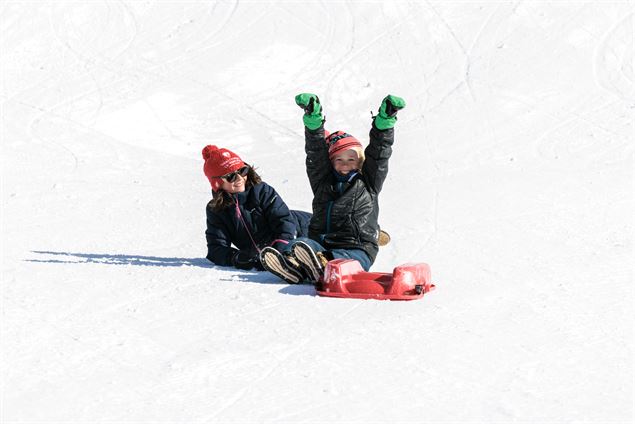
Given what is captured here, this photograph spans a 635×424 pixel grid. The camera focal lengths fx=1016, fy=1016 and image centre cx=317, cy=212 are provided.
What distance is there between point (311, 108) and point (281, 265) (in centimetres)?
85

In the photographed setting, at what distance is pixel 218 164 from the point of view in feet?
20.1

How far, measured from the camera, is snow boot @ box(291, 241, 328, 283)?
5.29 metres

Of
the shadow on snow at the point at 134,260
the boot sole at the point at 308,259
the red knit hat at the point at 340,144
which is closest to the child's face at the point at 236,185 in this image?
the shadow on snow at the point at 134,260

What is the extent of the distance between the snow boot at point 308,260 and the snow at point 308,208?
0.71 feet

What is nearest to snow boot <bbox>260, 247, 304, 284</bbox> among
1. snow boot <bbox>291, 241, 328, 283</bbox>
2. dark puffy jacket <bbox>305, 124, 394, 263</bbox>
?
snow boot <bbox>291, 241, 328, 283</bbox>

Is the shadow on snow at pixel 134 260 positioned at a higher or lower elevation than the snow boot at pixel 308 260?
lower

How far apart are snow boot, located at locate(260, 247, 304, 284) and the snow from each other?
9 cm

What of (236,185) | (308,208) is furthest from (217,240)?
(308,208)

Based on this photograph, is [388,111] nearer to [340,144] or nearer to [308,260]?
[340,144]

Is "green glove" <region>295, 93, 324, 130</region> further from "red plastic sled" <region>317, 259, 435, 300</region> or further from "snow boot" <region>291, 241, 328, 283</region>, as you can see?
"red plastic sled" <region>317, 259, 435, 300</region>

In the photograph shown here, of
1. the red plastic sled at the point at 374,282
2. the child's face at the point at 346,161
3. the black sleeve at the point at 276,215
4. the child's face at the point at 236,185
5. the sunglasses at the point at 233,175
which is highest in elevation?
the child's face at the point at 346,161

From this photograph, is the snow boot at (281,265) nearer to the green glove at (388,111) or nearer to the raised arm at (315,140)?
the raised arm at (315,140)

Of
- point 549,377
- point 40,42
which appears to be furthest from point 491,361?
point 40,42

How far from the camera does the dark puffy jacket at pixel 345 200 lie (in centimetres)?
565
